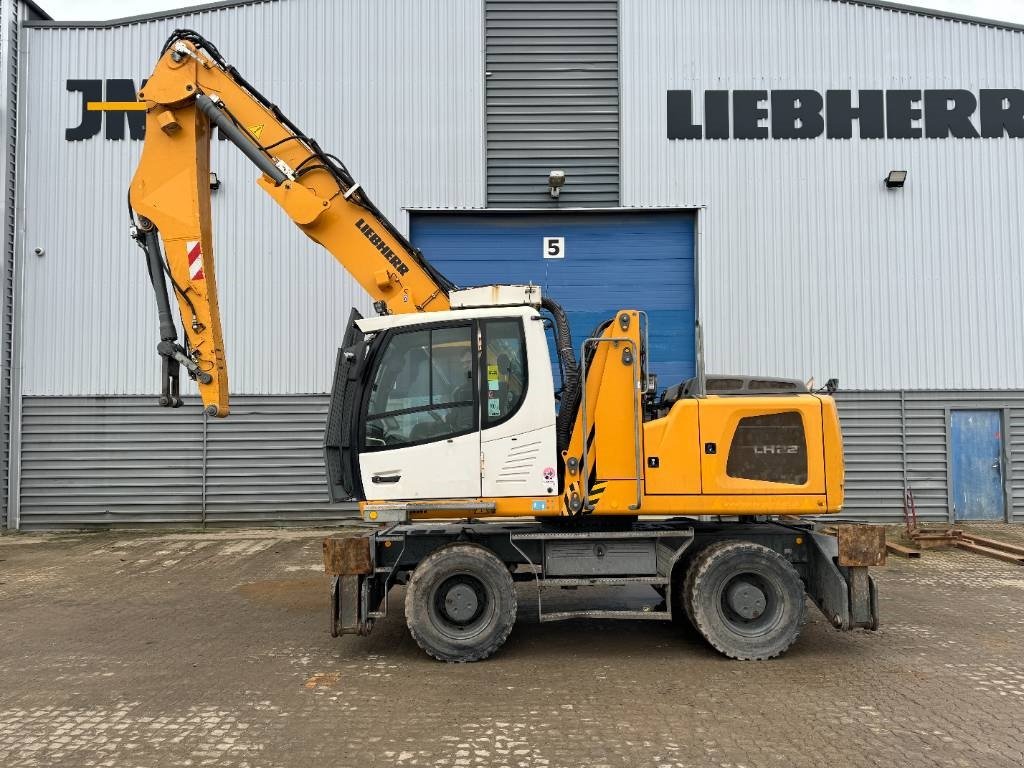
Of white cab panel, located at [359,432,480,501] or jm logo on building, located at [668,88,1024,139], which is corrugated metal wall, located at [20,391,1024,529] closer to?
jm logo on building, located at [668,88,1024,139]

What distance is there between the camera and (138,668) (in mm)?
5672

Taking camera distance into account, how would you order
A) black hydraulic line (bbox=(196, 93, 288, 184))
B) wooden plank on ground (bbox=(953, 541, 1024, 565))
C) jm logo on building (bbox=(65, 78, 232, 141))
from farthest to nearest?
jm logo on building (bbox=(65, 78, 232, 141)), wooden plank on ground (bbox=(953, 541, 1024, 565)), black hydraulic line (bbox=(196, 93, 288, 184))

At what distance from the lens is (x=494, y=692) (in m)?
5.05

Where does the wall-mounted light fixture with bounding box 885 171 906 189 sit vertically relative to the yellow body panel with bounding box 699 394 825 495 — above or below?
above

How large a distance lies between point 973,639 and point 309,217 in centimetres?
713

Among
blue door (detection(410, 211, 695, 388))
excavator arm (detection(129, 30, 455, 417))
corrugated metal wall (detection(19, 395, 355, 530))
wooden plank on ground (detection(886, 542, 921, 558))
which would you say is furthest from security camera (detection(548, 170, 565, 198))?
wooden plank on ground (detection(886, 542, 921, 558))

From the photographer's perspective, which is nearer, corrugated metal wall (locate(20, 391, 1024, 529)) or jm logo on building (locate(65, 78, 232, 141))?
corrugated metal wall (locate(20, 391, 1024, 529))

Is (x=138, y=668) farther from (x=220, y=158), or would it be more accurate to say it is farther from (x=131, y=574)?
(x=220, y=158)

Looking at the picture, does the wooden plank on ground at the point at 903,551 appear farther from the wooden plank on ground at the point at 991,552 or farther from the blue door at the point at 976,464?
the blue door at the point at 976,464

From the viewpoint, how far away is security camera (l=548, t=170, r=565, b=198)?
12.5 metres

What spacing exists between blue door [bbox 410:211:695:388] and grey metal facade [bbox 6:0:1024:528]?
363 millimetres

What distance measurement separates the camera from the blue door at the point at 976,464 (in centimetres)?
1293

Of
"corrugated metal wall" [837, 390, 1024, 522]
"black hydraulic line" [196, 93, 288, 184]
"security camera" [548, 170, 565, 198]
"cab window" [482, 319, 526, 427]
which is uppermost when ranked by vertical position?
"security camera" [548, 170, 565, 198]

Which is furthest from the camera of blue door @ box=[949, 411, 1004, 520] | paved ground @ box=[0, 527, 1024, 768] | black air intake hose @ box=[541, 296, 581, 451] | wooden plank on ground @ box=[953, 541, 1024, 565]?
blue door @ box=[949, 411, 1004, 520]
